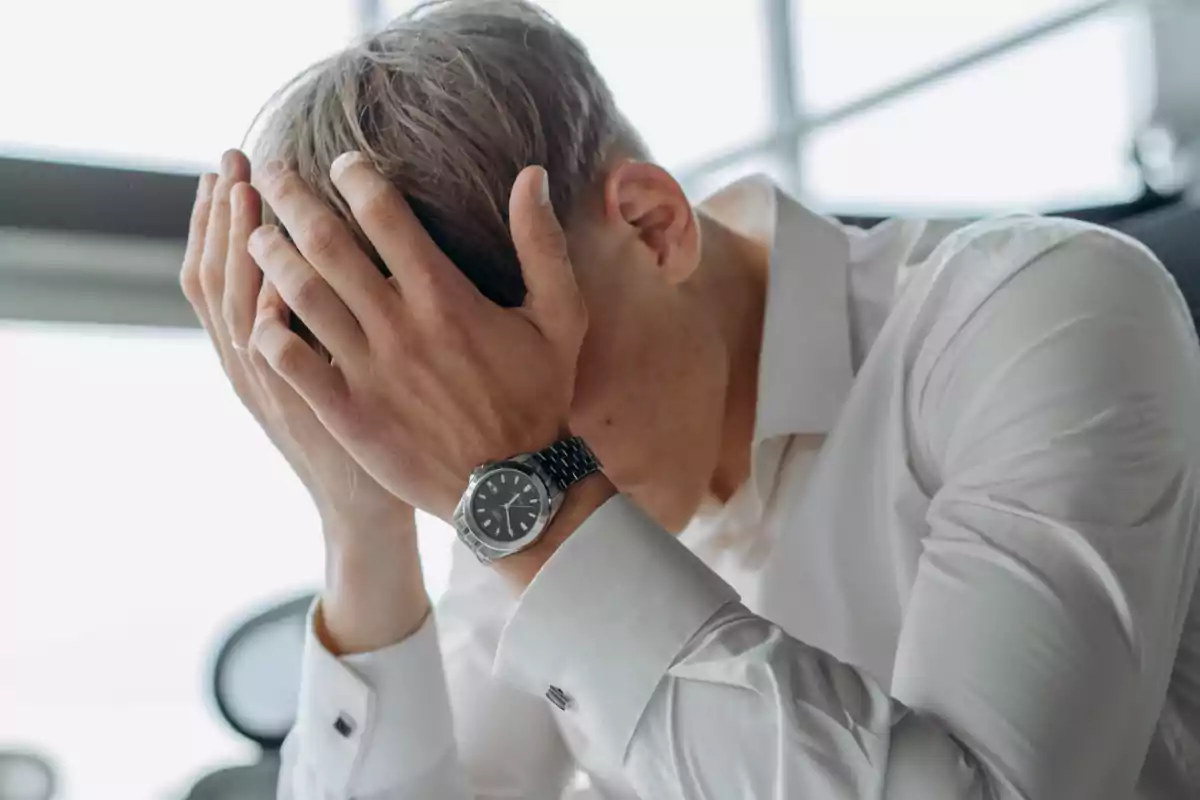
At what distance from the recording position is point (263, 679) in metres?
1.18

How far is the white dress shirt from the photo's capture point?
67cm

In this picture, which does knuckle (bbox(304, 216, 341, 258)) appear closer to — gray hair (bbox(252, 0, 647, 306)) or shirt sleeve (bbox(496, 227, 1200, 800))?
gray hair (bbox(252, 0, 647, 306))

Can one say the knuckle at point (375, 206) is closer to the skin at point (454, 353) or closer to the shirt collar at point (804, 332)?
the skin at point (454, 353)

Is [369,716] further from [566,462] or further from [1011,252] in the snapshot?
[1011,252]

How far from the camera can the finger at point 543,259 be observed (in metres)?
0.78

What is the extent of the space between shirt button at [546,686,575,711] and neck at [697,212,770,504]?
375 mm

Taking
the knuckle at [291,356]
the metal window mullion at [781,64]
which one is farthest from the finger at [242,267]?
the metal window mullion at [781,64]

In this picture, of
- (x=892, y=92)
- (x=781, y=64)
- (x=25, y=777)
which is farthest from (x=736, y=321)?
(x=781, y=64)

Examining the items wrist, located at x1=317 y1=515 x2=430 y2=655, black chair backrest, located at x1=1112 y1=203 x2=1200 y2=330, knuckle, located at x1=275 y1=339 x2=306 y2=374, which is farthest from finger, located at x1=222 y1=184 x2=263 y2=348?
black chair backrest, located at x1=1112 y1=203 x2=1200 y2=330

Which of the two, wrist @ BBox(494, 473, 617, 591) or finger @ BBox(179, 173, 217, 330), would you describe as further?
finger @ BBox(179, 173, 217, 330)

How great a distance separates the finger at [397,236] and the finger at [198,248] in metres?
0.21

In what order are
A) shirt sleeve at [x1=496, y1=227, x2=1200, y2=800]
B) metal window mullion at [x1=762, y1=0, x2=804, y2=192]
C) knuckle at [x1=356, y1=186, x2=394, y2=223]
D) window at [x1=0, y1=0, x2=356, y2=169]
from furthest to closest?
metal window mullion at [x1=762, y1=0, x2=804, y2=192] < window at [x1=0, y1=0, x2=356, y2=169] < knuckle at [x1=356, y1=186, x2=394, y2=223] < shirt sleeve at [x1=496, y1=227, x2=1200, y2=800]

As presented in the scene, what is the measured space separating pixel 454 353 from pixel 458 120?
176 millimetres

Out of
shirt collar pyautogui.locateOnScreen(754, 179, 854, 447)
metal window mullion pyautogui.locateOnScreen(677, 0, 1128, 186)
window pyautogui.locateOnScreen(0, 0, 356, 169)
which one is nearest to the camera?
shirt collar pyautogui.locateOnScreen(754, 179, 854, 447)
